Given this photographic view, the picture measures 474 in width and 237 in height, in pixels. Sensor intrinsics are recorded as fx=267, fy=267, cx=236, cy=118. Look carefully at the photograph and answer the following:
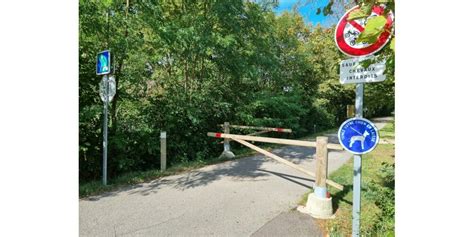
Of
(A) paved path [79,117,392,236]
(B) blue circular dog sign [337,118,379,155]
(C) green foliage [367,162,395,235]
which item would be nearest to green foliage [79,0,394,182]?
(B) blue circular dog sign [337,118,379,155]

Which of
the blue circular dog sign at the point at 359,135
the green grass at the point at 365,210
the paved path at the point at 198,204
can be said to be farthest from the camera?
the paved path at the point at 198,204

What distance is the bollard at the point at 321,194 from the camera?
391 centimetres

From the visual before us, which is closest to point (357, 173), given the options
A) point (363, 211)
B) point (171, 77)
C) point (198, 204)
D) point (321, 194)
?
point (321, 194)

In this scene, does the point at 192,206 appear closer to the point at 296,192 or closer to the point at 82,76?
the point at 296,192

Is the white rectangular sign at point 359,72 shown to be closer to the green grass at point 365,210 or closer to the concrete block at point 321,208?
the green grass at point 365,210

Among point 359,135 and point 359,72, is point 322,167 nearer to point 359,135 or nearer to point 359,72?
point 359,135

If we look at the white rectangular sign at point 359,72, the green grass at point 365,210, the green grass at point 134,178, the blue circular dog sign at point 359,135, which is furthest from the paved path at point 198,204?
the white rectangular sign at point 359,72

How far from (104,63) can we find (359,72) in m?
4.29

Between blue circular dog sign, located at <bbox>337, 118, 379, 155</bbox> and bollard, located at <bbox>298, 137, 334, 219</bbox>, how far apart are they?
1.17 m

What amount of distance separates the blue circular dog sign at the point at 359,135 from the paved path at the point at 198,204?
5.35ft

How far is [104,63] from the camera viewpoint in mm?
4867

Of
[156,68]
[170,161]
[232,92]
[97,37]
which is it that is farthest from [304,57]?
[97,37]

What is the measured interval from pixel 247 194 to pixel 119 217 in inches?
83.4

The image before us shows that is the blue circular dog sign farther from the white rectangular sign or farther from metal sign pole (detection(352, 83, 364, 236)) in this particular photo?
the white rectangular sign
